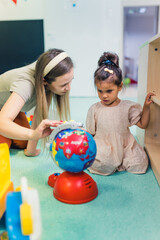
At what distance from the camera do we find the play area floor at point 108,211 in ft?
2.84

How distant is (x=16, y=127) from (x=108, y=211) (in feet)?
1.67

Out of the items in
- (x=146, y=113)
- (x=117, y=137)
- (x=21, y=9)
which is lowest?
(x=117, y=137)

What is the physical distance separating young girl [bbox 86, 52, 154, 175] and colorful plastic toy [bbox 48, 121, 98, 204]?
0.27 meters

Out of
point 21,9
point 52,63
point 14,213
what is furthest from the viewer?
point 21,9

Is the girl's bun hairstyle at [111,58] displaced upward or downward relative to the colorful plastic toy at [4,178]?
upward

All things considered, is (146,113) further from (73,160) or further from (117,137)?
(73,160)

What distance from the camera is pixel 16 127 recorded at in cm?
108

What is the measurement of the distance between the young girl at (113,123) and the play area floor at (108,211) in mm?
60

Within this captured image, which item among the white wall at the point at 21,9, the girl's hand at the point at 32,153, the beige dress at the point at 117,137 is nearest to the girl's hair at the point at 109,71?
the beige dress at the point at 117,137

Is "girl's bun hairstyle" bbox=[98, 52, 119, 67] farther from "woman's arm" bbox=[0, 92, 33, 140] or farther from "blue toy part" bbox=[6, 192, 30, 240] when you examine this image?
"blue toy part" bbox=[6, 192, 30, 240]

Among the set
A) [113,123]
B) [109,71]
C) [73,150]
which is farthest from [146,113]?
[73,150]

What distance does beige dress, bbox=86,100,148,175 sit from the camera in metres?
1.36

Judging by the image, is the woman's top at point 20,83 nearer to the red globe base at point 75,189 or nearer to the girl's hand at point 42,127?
the girl's hand at point 42,127

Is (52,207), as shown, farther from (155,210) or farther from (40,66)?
(40,66)
